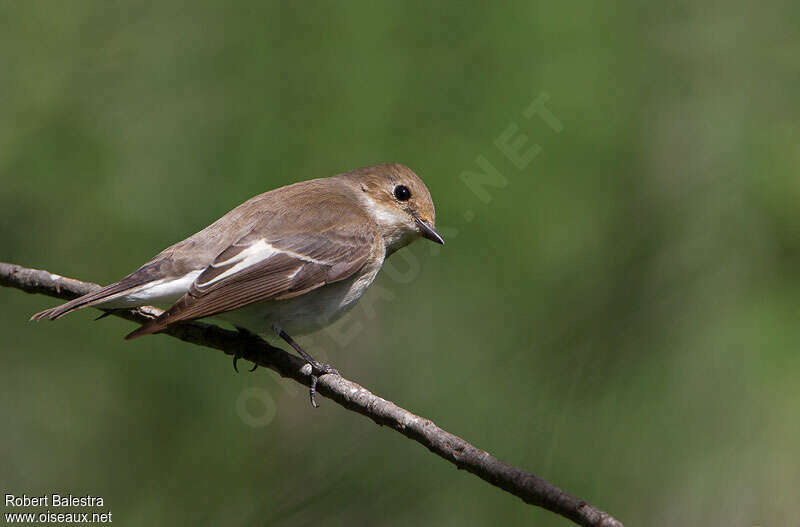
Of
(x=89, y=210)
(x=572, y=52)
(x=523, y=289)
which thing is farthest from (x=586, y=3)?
(x=89, y=210)

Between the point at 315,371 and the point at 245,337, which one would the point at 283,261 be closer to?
the point at 245,337

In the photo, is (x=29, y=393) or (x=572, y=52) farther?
(x=29, y=393)

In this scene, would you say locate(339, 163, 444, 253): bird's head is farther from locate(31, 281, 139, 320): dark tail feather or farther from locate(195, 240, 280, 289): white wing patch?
locate(31, 281, 139, 320): dark tail feather

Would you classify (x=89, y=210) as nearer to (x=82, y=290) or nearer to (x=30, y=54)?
(x=82, y=290)

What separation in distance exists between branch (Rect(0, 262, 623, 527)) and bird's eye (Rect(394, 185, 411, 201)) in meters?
0.98

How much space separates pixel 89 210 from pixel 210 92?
0.56 metres

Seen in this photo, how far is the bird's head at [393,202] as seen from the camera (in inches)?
131

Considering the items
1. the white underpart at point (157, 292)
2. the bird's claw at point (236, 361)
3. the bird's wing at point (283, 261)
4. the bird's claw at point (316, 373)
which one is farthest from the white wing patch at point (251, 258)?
the bird's claw at point (316, 373)

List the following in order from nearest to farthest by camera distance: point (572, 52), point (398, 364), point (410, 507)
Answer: point (410, 507) → point (572, 52) → point (398, 364)

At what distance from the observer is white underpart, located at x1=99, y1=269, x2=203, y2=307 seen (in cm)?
259

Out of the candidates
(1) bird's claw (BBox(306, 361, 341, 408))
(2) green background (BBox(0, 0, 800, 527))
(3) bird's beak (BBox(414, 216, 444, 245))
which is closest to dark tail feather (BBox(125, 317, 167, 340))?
(2) green background (BBox(0, 0, 800, 527))

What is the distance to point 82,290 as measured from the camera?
2.66 meters

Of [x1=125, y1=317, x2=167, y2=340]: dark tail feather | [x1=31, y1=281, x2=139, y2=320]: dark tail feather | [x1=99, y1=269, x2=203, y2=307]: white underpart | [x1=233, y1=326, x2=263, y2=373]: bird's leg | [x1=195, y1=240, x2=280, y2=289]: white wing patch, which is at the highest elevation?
[x1=125, y1=317, x2=167, y2=340]: dark tail feather

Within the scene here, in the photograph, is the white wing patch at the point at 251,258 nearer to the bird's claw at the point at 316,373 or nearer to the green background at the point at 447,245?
the green background at the point at 447,245
